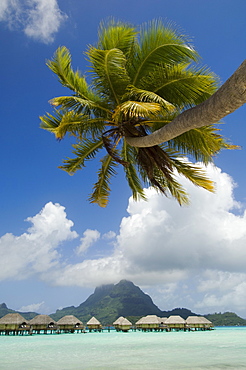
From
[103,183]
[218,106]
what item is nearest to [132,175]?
[103,183]

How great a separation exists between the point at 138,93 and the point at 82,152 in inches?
92.7

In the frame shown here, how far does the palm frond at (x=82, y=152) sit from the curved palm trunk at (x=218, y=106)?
3573mm

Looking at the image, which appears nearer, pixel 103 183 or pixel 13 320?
pixel 103 183

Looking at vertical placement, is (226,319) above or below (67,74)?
below

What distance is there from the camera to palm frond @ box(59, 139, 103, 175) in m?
7.82

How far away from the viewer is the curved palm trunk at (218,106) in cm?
265

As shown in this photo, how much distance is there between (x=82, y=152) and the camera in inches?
310

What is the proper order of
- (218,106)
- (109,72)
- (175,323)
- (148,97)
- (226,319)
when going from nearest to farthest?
1. (218,106)
2. (148,97)
3. (109,72)
4. (175,323)
5. (226,319)

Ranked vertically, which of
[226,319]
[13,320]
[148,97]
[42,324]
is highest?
[148,97]

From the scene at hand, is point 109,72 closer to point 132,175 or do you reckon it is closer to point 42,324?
point 132,175

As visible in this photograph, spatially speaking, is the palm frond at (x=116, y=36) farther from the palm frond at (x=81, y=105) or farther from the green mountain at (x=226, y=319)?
the green mountain at (x=226, y=319)

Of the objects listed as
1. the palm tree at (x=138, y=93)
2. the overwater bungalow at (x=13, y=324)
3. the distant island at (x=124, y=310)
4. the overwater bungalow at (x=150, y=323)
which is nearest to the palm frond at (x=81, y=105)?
the palm tree at (x=138, y=93)

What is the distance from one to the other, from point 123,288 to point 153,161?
11961 cm

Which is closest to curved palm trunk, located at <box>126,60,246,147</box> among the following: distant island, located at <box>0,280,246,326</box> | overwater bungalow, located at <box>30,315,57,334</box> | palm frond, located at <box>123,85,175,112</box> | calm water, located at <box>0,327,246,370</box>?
palm frond, located at <box>123,85,175,112</box>
